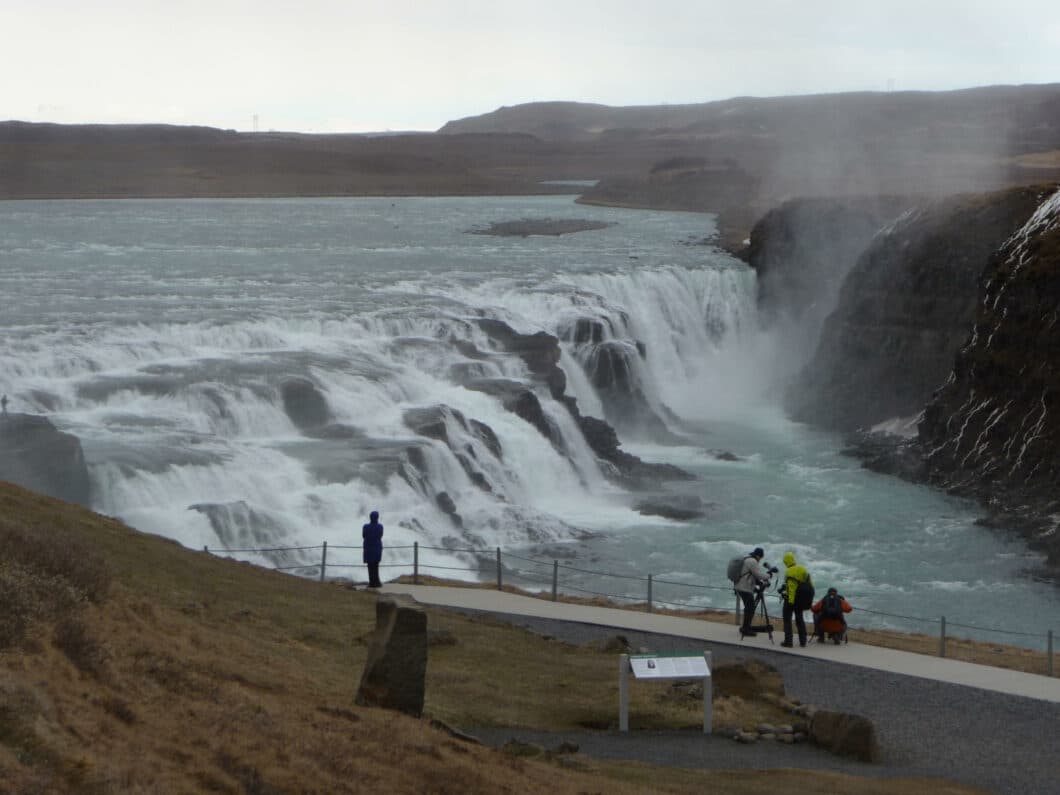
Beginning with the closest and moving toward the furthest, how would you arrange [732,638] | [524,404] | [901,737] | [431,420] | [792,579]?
[901,737]
[792,579]
[732,638]
[431,420]
[524,404]

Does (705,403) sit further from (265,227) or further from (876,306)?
(265,227)

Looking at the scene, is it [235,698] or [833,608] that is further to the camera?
[833,608]

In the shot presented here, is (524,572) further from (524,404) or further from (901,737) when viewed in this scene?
(901,737)

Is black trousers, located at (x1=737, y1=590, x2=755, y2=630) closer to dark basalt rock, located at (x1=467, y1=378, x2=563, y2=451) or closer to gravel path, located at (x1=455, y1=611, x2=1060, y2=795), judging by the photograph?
gravel path, located at (x1=455, y1=611, x2=1060, y2=795)

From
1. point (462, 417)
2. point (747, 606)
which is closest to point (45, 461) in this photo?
point (462, 417)

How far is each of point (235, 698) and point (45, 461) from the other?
18.0 meters

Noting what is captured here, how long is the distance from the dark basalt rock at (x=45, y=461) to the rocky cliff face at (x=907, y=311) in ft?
90.1

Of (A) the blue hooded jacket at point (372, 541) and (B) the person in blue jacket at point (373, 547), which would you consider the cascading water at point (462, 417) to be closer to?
(B) the person in blue jacket at point (373, 547)

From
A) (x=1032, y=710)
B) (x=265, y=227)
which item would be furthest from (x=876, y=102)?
(x=1032, y=710)

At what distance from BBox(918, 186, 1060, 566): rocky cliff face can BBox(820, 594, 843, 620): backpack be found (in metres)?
16.6

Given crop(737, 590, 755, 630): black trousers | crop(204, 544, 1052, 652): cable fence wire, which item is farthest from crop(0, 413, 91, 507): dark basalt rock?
crop(737, 590, 755, 630): black trousers

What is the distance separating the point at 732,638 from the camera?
20031 millimetres

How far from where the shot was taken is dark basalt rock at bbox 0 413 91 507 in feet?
91.9

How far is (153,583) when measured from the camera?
16984 mm
